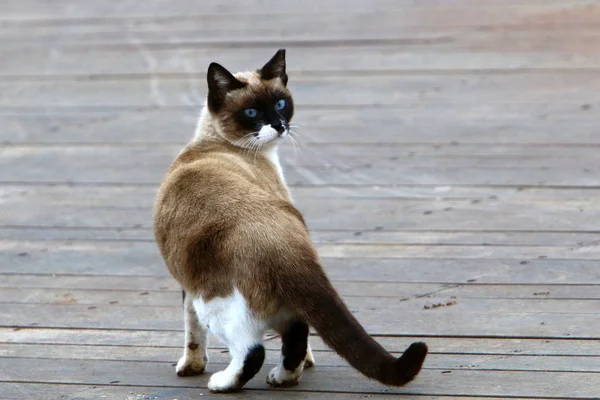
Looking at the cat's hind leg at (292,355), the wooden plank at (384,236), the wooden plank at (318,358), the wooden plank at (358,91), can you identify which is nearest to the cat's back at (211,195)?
the cat's hind leg at (292,355)

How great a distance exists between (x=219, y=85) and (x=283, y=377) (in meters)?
0.97

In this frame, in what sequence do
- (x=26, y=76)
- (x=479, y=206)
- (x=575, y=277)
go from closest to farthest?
(x=575, y=277), (x=479, y=206), (x=26, y=76)

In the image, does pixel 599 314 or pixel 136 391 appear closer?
pixel 136 391

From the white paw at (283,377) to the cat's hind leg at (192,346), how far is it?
25 cm

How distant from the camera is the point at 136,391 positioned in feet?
10.2

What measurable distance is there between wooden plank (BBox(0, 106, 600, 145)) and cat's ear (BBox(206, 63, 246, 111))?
88.2 inches

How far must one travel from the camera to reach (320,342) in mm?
3498

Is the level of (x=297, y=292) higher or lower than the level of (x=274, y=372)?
higher

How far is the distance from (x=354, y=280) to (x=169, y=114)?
8.97ft

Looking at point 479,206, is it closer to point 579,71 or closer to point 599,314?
point 599,314

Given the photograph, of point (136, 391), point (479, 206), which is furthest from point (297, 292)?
point (479, 206)

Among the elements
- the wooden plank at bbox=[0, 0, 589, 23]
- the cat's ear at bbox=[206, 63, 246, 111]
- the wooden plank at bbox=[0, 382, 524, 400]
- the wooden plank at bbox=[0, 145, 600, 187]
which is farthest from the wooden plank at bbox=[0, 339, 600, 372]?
the wooden plank at bbox=[0, 0, 589, 23]

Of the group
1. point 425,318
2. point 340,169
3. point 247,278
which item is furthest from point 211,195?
point 340,169

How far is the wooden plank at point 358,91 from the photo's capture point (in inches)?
251
